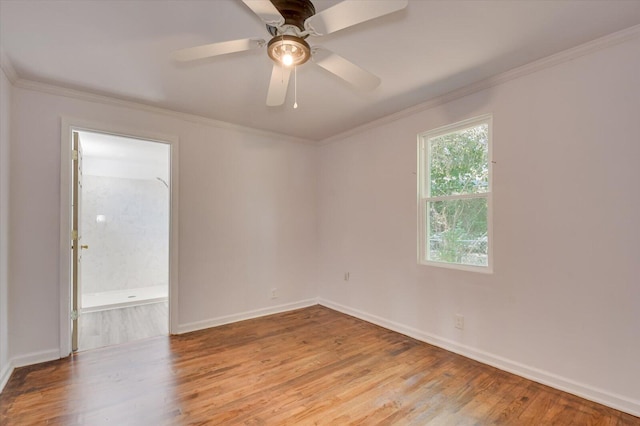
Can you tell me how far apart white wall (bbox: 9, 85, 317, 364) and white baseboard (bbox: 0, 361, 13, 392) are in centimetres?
12

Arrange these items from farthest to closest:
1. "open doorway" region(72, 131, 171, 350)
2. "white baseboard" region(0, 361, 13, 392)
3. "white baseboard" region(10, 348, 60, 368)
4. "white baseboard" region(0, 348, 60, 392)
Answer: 1. "open doorway" region(72, 131, 171, 350)
2. "white baseboard" region(10, 348, 60, 368)
3. "white baseboard" region(0, 348, 60, 392)
4. "white baseboard" region(0, 361, 13, 392)

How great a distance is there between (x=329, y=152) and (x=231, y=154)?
1.40 metres

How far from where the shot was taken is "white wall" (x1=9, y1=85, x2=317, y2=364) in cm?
261

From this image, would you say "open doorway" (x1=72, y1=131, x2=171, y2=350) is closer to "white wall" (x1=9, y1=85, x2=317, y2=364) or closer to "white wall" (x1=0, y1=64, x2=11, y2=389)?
"white wall" (x1=9, y1=85, x2=317, y2=364)

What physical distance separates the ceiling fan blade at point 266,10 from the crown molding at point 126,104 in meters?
2.27

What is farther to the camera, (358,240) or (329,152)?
(329,152)

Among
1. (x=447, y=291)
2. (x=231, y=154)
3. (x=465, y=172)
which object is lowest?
(x=447, y=291)

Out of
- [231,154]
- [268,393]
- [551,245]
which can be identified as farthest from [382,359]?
[231,154]

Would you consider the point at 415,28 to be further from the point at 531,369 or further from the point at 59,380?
the point at 59,380

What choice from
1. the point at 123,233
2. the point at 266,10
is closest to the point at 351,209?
the point at 266,10

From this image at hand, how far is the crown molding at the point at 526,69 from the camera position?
1.99 metres

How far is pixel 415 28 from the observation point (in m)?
1.91

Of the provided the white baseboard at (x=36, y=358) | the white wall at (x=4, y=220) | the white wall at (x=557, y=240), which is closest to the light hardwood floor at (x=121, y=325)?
the white baseboard at (x=36, y=358)

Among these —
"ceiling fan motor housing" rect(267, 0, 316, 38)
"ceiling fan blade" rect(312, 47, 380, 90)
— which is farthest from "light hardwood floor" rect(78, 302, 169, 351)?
"ceiling fan motor housing" rect(267, 0, 316, 38)
